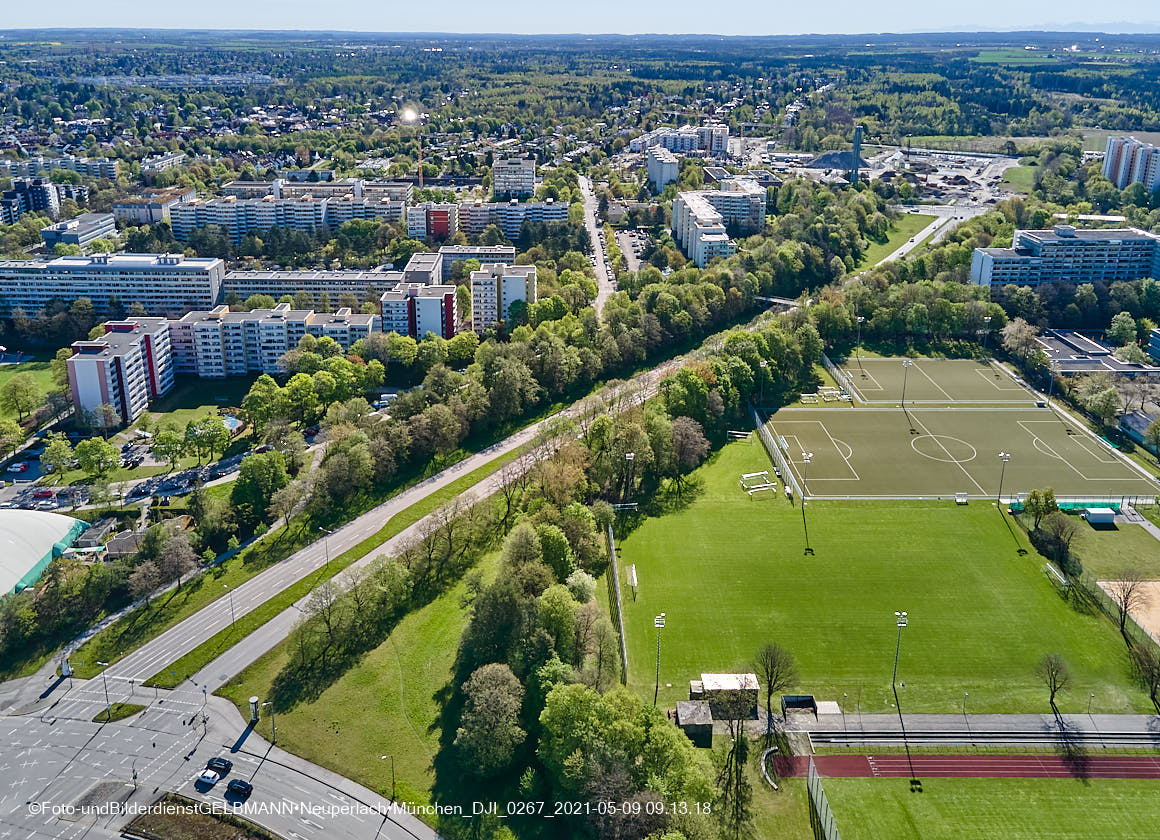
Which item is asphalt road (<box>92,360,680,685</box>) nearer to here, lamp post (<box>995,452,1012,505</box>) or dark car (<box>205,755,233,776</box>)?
dark car (<box>205,755,233,776</box>)

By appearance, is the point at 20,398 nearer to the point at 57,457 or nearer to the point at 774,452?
the point at 57,457

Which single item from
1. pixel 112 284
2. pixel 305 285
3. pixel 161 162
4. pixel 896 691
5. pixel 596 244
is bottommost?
pixel 896 691

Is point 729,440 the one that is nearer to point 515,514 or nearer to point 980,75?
point 515,514

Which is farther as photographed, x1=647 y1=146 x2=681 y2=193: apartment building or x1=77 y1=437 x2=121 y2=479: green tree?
x1=647 y1=146 x2=681 y2=193: apartment building

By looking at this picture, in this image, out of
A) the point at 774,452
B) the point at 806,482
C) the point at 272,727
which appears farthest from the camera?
the point at 774,452

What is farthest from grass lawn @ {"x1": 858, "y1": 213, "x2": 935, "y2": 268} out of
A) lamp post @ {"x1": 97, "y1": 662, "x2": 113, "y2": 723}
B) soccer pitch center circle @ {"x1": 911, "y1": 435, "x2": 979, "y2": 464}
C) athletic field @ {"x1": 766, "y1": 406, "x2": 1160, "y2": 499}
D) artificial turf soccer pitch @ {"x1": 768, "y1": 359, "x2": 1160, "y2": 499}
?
lamp post @ {"x1": 97, "y1": 662, "x2": 113, "y2": 723}

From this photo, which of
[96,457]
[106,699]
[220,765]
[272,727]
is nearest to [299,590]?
[272,727]

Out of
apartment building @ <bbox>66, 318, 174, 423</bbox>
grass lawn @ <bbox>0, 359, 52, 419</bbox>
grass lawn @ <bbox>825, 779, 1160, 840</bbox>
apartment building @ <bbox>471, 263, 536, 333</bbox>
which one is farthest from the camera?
apartment building @ <bbox>471, 263, 536, 333</bbox>
